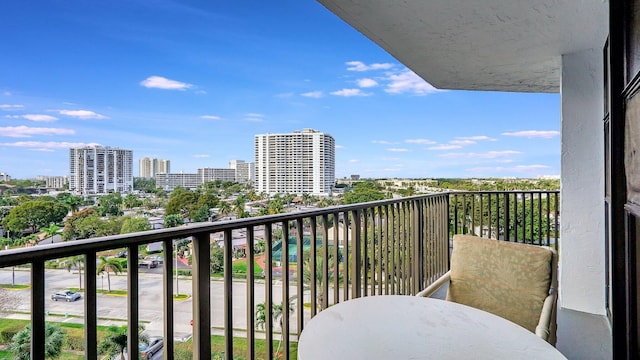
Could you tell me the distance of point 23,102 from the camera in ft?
56.3

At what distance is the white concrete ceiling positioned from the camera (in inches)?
105

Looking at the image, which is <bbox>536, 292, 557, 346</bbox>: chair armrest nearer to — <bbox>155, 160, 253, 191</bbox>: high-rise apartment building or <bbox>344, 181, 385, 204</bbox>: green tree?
<bbox>344, 181, 385, 204</bbox>: green tree

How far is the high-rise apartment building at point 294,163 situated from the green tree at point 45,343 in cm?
847

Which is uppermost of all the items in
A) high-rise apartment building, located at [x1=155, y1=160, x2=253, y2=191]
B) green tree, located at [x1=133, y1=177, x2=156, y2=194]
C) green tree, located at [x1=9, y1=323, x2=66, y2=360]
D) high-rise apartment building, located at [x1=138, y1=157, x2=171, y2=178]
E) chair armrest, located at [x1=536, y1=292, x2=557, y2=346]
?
high-rise apartment building, located at [x1=138, y1=157, x2=171, y2=178]

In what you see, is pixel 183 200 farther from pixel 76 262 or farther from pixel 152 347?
pixel 76 262

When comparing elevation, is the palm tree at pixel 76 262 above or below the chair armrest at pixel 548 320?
above

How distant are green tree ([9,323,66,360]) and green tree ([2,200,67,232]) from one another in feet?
6.63

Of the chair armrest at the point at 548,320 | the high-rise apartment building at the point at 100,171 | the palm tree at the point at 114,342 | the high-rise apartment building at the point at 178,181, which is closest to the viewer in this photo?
the palm tree at the point at 114,342

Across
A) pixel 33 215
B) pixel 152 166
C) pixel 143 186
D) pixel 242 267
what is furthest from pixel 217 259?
pixel 152 166

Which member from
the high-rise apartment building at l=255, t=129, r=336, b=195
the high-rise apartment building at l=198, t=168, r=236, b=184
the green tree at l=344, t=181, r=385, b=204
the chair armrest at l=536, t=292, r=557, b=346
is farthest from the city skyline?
the chair armrest at l=536, t=292, r=557, b=346

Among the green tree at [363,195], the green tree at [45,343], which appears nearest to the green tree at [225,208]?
the green tree at [363,195]

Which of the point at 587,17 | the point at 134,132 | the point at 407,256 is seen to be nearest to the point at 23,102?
the point at 134,132

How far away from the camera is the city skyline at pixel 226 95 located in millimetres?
16609

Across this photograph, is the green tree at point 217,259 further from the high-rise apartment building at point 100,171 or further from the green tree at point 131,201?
the high-rise apartment building at point 100,171
